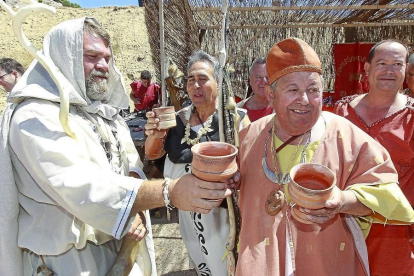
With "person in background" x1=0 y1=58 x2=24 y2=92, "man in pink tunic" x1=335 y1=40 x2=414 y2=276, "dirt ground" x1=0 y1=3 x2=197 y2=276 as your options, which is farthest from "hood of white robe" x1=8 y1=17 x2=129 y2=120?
"dirt ground" x1=0 y1=3 x2=197 y2=276

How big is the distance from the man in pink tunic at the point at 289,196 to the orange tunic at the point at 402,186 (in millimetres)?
625

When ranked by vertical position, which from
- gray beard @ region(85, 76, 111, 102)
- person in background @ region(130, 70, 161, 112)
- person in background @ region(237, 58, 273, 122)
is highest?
gray beard @ region(85, 76, 111, 102)

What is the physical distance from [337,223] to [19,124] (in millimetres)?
1502

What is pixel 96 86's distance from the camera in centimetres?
179

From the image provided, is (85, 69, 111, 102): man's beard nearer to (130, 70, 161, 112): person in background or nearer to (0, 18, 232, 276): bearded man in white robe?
(0, 18, 232, 276): bearded man in white robe

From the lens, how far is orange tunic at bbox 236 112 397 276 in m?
1.43

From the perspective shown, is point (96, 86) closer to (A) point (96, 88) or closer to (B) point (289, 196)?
(A) point (96, 88)

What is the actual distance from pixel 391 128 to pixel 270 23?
4.22 m

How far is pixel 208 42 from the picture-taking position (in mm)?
6289

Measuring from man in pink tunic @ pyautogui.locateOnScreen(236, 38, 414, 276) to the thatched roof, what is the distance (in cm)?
341

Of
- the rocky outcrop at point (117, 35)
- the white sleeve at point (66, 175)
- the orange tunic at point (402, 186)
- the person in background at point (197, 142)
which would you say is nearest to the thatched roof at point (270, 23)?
the person in background at point (197, 142)

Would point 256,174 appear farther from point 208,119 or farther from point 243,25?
point 243,25

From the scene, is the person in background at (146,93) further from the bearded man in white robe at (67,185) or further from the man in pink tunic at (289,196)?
the man in pink tunic at (289,196)

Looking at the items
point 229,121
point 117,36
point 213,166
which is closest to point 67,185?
point 213,166
